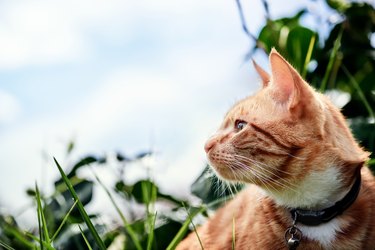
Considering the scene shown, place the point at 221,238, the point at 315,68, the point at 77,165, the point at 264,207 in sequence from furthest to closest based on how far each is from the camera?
the point at 315,68 < the point at 77,165 < the point at 221,238 < the point at 264,207

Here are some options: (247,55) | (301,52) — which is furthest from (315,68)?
(247,55)

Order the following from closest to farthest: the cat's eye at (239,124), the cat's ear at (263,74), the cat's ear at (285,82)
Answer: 1. the cat's ear at (285,82)
2. the cat's eye at (239,124)
3. the cat's ear at (263,74)

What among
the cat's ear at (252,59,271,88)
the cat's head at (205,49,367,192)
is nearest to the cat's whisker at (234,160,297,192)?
the cat's head at (205,49,367,192)

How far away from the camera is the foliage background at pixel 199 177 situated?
186 centimetres

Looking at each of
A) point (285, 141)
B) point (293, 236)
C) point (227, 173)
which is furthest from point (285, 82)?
point (293, 236)

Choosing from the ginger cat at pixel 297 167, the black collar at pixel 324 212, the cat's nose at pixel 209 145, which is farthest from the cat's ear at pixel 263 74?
the black collar at pixel 324 212

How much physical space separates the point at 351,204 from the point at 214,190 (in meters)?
0.68

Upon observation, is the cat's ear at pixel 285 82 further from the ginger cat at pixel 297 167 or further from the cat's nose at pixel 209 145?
the cat's nose at pixel 209 145

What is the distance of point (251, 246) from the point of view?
137 centimetres

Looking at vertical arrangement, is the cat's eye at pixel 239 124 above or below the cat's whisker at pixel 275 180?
above

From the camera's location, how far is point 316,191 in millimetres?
1302

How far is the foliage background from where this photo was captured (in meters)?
1.86

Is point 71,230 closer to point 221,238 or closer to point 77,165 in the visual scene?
point 77,165

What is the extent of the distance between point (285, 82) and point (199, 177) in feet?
2.37
